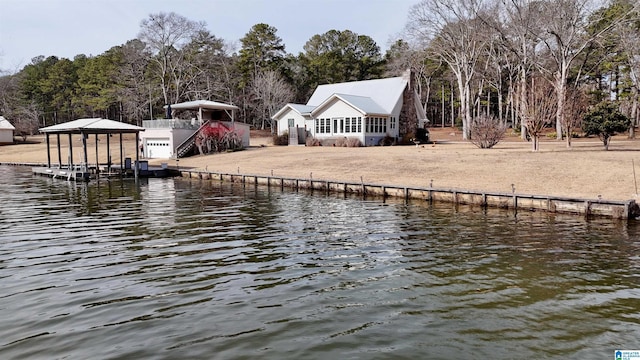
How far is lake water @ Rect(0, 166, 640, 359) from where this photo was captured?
682cm

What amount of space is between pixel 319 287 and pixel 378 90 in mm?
43888

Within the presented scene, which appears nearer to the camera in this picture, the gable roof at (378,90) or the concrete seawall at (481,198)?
the concrete seawall at (481,198)

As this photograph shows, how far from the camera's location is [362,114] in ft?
143

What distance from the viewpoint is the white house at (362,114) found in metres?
44.8

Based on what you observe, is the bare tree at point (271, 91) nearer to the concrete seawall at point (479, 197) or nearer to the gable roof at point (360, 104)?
the gable roof at point (360, 104)

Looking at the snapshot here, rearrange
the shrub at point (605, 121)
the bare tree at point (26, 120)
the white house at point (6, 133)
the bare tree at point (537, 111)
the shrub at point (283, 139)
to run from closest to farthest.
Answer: the shrub at point (605, 121), the bare tree at point (537, 111), the shrub at point (283, 139), the white house at point (6, 133), the bare tree at point (26, 120)

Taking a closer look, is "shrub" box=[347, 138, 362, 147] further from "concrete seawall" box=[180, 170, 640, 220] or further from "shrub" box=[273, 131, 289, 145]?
"concrete seawall" box=[180, 170, 640, 220]

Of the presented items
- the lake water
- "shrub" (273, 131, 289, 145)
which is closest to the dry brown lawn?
the lake water

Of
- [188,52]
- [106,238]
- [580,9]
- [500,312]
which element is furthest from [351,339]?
[188,52]

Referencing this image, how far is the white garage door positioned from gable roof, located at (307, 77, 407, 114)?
17.5 meters

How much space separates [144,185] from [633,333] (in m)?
27.9

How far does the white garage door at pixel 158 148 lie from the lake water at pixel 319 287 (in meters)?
26.8

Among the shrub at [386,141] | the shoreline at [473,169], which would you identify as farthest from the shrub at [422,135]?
the shoreline at [473,169]

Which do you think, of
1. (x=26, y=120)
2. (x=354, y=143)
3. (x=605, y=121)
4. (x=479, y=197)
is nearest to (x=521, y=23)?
(x=605, y=121)
